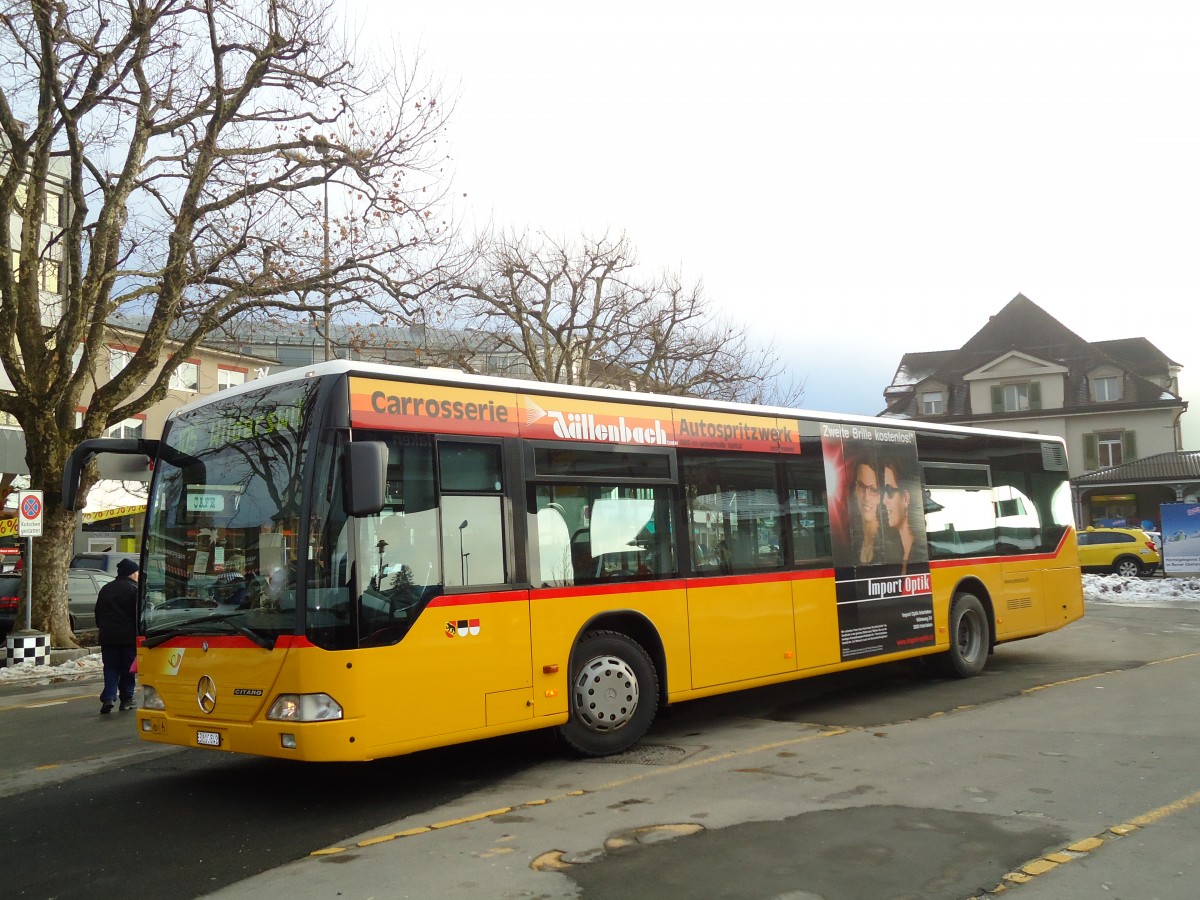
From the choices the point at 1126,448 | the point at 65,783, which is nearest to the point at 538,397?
the point at 65,783

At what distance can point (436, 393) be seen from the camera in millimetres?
7516

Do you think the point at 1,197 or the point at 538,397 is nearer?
the point at 538,397

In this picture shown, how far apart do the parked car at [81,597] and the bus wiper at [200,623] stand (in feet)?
49.9

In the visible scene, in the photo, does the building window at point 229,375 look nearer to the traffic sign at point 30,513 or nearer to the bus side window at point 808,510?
the traffic sign at point 30,513

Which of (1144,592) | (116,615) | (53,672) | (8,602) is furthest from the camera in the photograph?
(1144,592)

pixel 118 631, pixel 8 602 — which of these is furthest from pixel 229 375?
pixel 118 631

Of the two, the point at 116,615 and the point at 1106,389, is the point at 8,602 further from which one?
the point at 1106,389

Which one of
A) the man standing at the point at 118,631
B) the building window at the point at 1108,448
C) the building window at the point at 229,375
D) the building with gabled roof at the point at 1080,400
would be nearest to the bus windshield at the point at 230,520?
the man standing at the point at 118,631

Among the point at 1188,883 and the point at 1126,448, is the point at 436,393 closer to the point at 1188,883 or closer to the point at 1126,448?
the point at 1188,883

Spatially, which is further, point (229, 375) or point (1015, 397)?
point (1015, 397)

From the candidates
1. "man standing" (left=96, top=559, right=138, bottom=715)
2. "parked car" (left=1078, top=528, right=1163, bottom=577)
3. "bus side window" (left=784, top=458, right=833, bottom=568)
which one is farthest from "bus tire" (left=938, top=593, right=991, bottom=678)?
"parked car" (left=1078, top=528, right=1163, bottom=577)

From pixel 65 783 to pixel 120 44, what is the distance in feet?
41.8

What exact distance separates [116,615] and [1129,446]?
58.1 metres

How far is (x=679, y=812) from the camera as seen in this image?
646cm
